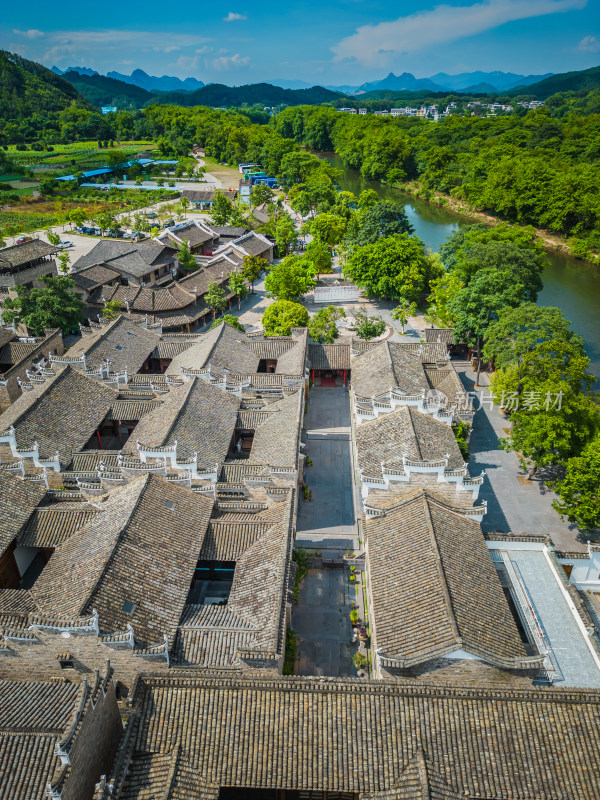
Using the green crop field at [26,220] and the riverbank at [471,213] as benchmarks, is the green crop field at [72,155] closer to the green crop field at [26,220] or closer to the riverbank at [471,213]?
the green crop field at [26,220]

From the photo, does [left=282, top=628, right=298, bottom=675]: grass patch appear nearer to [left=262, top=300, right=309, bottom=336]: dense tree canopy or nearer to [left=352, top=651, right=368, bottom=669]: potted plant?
[left=352, top=651, right=368, bottom=669]: potted plant

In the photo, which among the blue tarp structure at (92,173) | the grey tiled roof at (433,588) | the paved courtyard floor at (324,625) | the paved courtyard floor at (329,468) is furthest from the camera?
the blue tarp structure at (92,173)

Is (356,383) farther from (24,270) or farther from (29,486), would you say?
(24,270)

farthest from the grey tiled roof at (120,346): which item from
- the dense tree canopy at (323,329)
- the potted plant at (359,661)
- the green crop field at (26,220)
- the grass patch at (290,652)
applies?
the green crop field at (26,220)

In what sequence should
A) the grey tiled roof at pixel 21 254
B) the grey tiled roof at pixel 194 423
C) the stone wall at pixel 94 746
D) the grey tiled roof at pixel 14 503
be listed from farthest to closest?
the grey tiled roof at pixel 21 254 < the grey tiled roof at pixel 194 423 < the grey tiled roof at pixel 14 503 < the stone wall at pixel 94 746

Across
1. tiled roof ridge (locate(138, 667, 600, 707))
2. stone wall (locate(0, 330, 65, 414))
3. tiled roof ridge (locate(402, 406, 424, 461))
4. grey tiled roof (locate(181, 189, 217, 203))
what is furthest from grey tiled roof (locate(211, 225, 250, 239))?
tiled roof ridge (locate(138, 667, 600, 707))

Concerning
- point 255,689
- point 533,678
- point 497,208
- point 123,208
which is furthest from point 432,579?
point 123,208

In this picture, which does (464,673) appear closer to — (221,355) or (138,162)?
(221,355)
